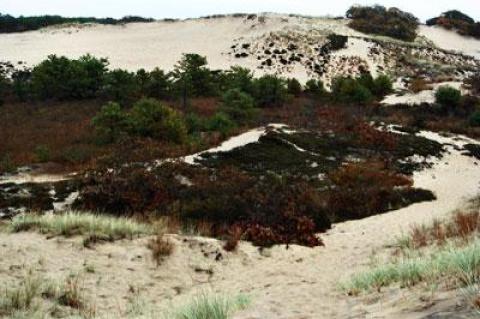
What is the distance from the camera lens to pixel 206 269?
1099 centimetres

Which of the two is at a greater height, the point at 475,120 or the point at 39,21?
the point at 39,21

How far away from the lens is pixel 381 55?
186 feet

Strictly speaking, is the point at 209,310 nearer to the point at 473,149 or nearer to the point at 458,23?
the point at 473,149

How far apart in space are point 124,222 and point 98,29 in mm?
58696

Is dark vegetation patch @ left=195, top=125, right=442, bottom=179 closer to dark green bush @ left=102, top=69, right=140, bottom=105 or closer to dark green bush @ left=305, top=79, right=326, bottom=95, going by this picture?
dark green bush @ left=102, top=69, right=140, bottom=105

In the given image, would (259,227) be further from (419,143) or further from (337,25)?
(337,25)

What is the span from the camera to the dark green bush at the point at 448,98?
3853 cm

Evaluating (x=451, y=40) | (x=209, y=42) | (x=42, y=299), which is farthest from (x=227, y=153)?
(x=451, y=40)

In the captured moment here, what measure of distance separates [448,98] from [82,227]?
32378 millimetres

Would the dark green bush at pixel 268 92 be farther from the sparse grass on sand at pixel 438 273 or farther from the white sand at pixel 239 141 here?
the sparse grass on sand at pixel 438 273

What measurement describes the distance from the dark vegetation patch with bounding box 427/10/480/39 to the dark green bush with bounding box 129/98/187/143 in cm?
5595

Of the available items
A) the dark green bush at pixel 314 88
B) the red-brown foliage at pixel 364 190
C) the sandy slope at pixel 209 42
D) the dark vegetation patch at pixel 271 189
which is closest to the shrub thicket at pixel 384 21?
the sandy slope at pixel 209 42

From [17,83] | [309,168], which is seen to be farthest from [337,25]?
[309,168]

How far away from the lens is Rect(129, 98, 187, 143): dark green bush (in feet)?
84.0
